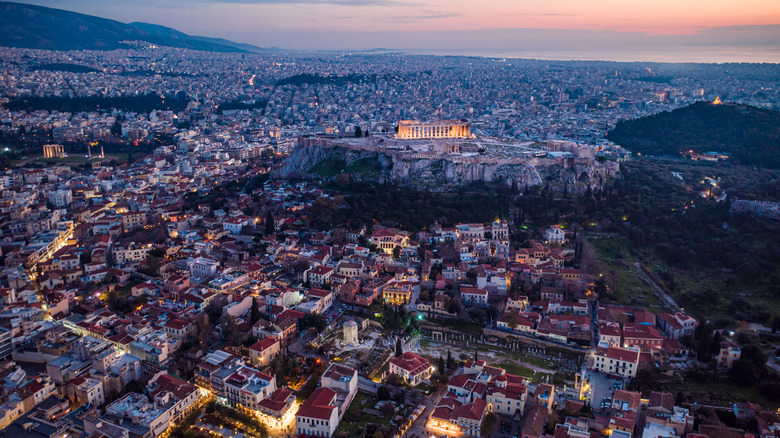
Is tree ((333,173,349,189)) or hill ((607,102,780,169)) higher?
hill ((607,102,780,169))

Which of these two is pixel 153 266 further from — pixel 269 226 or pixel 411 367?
pixel 411 367

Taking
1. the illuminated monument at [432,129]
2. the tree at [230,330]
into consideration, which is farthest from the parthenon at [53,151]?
the tree at [230,330]

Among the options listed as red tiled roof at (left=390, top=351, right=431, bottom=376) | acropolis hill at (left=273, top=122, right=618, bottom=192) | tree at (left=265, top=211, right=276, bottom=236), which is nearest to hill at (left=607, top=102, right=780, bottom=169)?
acropolis hill at (left=273, top=122, right=618, bottom=192)

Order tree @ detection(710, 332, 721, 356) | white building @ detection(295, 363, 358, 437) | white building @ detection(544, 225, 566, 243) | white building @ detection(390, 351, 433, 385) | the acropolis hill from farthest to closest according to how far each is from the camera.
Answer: the acropolis hill → white building @ detection(544, 225, 566, 243) → tree @ detection(710, 332, 721, 356) → white building @ detection(390, 351, 433, 385) → white building @ detection(295, 363, 358, 437)

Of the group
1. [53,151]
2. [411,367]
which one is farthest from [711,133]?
[53,151]

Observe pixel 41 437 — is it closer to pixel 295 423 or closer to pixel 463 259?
pixel 295 423

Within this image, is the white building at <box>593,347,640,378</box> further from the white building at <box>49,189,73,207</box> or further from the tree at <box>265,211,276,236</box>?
the white building at <box>49,189,73,207</box>
